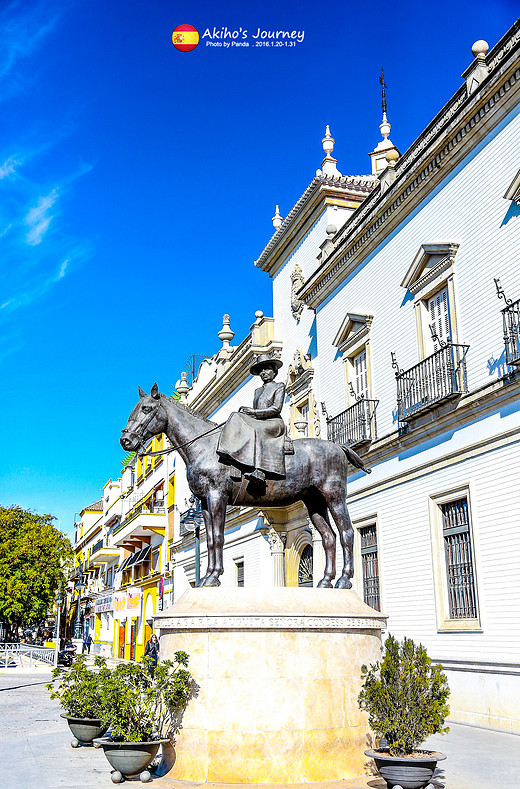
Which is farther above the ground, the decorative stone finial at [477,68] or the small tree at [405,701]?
the decorative stone finial at [477,68]

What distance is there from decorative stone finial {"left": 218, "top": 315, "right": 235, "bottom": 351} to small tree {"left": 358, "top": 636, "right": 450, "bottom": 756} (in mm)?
29252

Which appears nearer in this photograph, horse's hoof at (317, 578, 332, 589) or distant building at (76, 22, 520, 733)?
horse's hoof at (317, 578, 332, 589)

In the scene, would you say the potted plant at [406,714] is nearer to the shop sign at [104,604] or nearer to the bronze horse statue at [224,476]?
the bronze horse statue at [224,476]

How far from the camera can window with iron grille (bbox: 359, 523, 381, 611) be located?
18.8 meters

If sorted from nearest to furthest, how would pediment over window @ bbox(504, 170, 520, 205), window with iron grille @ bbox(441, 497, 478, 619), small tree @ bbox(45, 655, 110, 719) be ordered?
small tree @ bbox(45, 655, 110, 719) < pediment over window @ bbox(504, 170, 520, 205) < window with iron grille @ bbox(441, 497, 478, 619)

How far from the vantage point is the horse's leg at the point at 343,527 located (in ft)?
31.7

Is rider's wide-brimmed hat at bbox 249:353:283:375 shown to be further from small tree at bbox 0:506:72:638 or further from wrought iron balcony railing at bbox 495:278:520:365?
small tree at bbox 0:506:72:638

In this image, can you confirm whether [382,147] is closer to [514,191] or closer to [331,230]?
[331,230]

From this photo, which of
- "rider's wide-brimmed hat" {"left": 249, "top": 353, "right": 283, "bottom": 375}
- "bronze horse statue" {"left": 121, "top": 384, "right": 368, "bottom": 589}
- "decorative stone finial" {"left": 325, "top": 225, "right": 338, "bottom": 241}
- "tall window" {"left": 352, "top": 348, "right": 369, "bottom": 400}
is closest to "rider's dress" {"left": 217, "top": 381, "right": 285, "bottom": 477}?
"bronze horse statue" {"left": 121, "top": 384, "right": 368, "bottom": 589}

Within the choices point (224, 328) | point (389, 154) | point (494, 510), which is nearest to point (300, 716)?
point (494, 510)

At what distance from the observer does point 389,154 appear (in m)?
20.8

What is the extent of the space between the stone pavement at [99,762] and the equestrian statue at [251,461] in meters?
2.36

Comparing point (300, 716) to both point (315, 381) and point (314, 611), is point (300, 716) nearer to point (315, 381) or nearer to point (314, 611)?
point (314, 611)

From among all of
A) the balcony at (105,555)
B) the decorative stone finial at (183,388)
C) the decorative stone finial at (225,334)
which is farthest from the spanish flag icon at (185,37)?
the balcony at (105,555)
